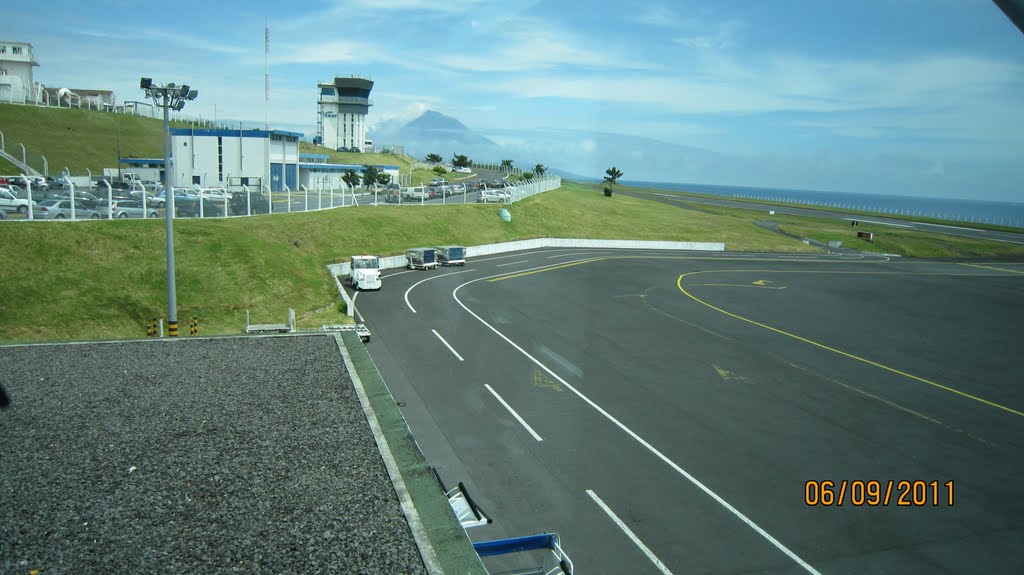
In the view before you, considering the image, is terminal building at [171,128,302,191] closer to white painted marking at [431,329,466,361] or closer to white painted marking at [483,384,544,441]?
white painted marking at [431,329,466,361]

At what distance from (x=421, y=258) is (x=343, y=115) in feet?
295

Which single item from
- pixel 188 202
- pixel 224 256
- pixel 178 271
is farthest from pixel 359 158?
pixel 178 271

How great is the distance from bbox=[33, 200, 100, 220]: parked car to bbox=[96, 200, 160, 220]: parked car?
735 millimetres

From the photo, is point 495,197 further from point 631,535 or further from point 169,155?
point 631,535

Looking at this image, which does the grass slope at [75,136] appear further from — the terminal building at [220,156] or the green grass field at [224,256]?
the green grass field at [224,256]

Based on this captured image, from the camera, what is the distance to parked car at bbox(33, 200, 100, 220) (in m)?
30.3

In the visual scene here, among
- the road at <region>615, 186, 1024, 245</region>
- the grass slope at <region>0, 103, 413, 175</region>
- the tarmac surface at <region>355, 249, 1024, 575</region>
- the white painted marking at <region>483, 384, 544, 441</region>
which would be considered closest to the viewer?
the tarmac surface at <region>355, 249, 1024, 575</region>

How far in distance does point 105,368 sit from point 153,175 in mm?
66078

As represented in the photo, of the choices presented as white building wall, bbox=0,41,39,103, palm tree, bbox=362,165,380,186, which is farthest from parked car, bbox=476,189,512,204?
white building wall, bbox=0,41,39,103

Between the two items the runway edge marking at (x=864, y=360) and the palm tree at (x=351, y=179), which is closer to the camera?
the runway edge marking at (x=864, y=360)

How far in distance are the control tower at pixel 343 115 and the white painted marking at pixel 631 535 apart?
120057 mm

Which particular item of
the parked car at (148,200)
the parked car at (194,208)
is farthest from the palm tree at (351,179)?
the parked car at (148,200)

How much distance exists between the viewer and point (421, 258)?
4434cm
